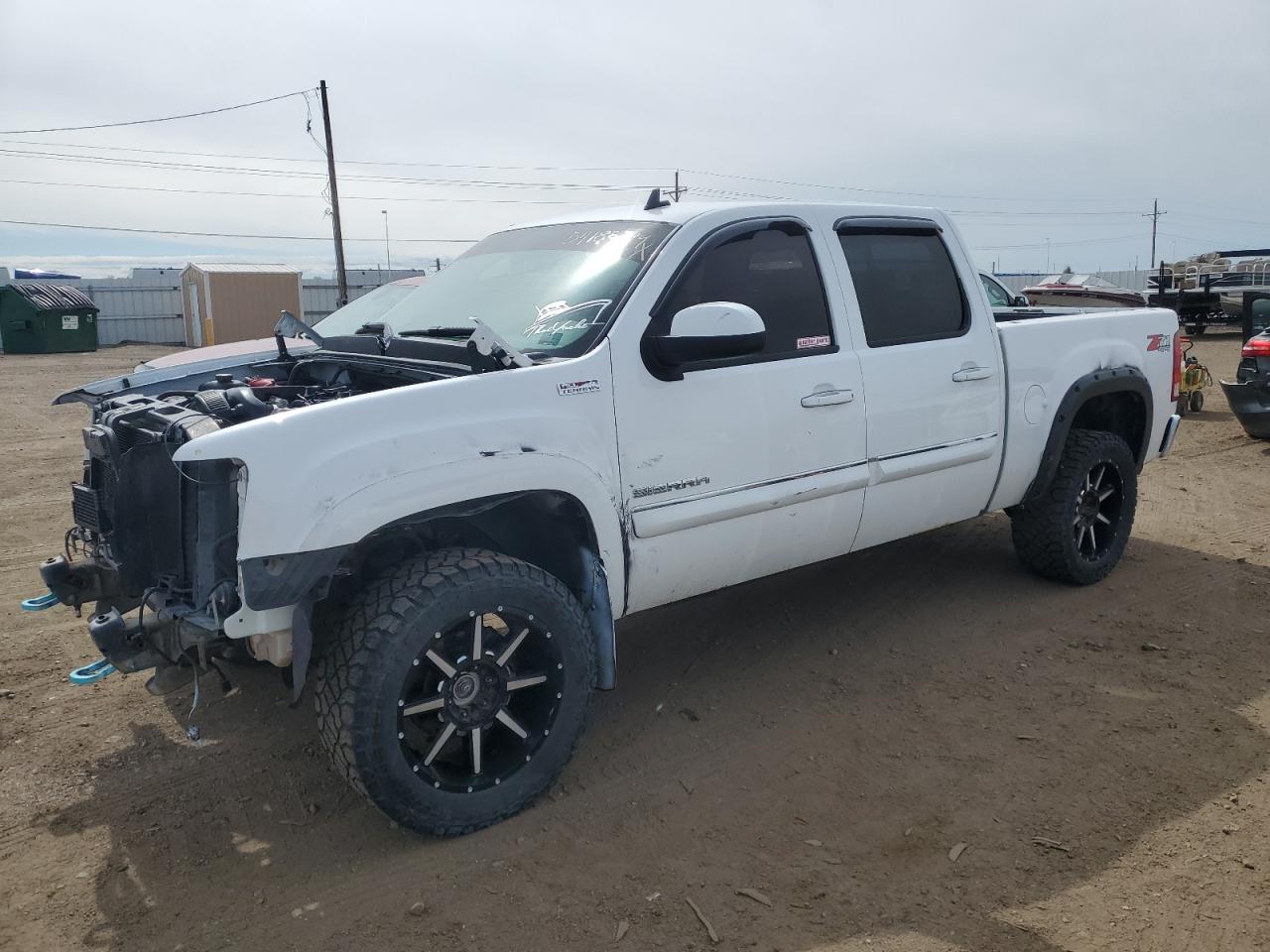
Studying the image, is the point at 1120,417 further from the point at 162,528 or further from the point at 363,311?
the point at 363,311

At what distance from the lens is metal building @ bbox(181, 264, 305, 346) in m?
29.3

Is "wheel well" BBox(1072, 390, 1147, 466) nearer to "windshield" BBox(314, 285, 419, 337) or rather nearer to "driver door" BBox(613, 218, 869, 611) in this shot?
"driver door" BBox(613, 218, 869, 611)

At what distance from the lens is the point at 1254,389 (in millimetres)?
10031

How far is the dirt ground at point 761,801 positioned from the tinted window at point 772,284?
1.57 meters

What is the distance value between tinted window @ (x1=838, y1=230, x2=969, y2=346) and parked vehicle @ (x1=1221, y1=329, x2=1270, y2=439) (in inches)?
261

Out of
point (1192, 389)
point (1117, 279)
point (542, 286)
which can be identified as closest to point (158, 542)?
point (542, 286)

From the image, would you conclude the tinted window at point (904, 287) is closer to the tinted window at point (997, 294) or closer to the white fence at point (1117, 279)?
the tinted window at point (997, 294)

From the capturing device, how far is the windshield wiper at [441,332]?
12.9 ft

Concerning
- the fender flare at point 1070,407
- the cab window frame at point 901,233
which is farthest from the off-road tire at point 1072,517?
the cab window frame at point 901,233

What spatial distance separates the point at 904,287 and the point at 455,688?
278cm

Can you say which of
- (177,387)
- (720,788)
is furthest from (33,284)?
(720,788)

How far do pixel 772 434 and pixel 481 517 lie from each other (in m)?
1.18

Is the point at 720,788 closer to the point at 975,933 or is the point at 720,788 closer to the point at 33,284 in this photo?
the point at 975,933

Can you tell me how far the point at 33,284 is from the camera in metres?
29.5
